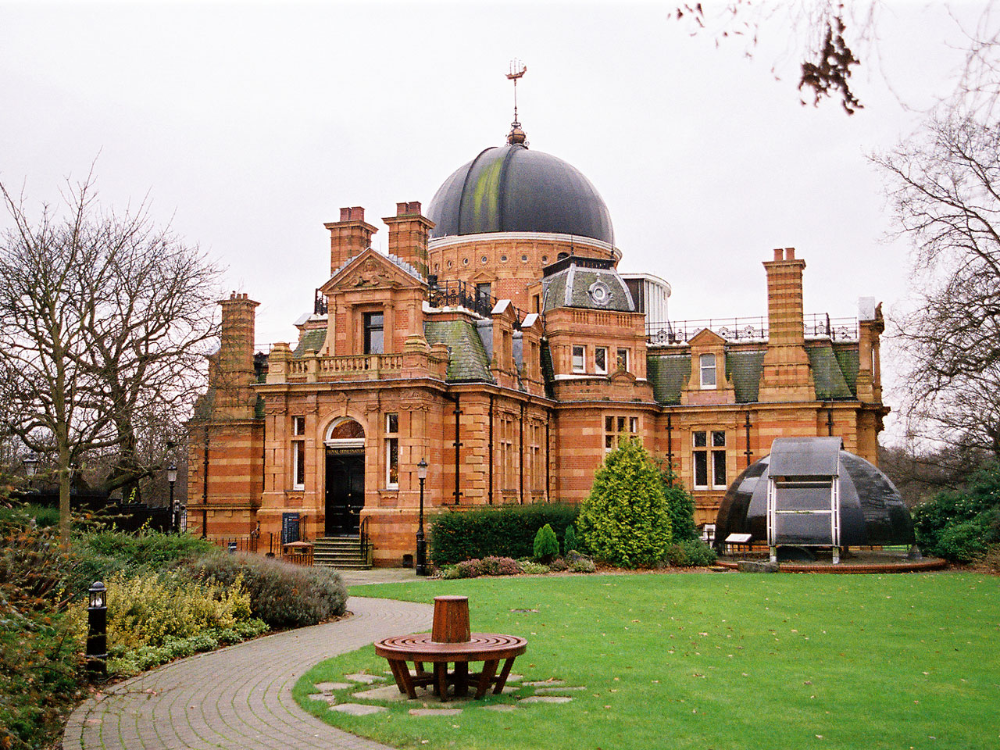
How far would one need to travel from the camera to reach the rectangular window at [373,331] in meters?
36.3

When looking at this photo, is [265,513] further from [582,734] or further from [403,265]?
[582,734]

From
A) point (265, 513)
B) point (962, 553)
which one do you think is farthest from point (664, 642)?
point (265, 513)

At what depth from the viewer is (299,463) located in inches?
1389

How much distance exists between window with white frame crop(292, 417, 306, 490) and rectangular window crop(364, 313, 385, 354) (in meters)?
3.57

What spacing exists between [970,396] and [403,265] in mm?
26880

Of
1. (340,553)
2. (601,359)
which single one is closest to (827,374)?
(601,359)

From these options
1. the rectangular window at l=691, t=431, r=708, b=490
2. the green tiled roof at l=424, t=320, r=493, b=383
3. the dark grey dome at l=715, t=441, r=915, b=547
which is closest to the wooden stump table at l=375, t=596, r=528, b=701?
the dark grey dome at l=715, t=441, r=915, b=547

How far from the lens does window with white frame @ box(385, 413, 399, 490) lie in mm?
33969

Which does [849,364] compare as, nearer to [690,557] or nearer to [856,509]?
[856,509]

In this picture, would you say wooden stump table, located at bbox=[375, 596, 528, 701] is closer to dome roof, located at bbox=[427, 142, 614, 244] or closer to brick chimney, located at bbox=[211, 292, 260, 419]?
brick chimney, located at bbox=[211, 292, 260, 419]

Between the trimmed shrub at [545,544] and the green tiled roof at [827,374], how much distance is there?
16.7 meters

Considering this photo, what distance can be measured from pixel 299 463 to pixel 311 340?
18.0ft

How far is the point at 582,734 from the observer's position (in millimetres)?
10289

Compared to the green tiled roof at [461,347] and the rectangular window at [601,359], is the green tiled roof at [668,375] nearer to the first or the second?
the rectangular window at [601,359]
